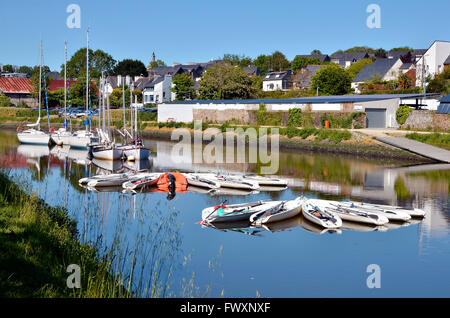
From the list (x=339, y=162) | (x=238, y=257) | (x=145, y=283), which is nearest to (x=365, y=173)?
(x=339, y=162)

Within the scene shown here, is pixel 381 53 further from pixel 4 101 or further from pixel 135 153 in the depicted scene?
pixel 135 153

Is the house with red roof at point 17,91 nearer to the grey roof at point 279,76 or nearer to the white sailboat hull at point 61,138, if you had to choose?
the white sailboat hull at point 61,138

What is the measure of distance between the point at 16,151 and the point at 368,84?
156ft

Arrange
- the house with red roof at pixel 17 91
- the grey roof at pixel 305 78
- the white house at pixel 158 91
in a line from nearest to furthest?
1. the grey roof at pixel 305 78
2. the house with red roof at pixel 17 91
3. the white house at pixel 158 91

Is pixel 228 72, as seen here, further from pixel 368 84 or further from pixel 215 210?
pixel 215 210

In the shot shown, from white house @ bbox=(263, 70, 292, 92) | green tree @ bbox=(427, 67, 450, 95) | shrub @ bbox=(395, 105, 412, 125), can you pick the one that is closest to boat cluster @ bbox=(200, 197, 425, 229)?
shrub @ bbox=(395, 105, 412, 125)

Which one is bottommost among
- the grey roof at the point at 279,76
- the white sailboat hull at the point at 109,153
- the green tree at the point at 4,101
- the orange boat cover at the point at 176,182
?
the orange boat cover at the point at 176,182

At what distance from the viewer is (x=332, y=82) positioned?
235 ft

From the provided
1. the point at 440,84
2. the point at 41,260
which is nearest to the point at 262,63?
the point at 440,84

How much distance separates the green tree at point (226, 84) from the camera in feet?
236

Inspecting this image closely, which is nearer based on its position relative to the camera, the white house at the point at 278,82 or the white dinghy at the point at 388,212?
the white dinghy at the point at 388,212

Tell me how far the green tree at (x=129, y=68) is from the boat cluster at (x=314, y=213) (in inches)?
3859

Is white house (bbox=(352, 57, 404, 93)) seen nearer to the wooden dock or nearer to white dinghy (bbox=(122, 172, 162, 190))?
the wooden dock

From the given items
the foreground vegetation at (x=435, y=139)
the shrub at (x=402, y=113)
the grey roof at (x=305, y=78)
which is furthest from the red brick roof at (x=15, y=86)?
the foreground vegetation at (x=435, y=139)
